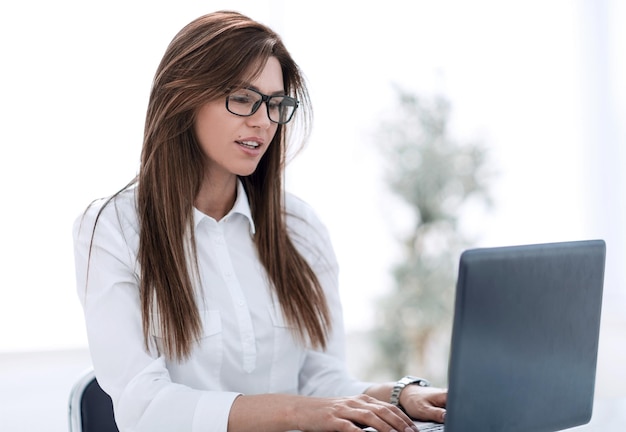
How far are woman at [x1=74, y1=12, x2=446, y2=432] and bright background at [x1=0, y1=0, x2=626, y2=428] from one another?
5.92ft

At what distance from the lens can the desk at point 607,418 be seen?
4.81 ft

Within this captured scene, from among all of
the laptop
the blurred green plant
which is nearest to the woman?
the laptop

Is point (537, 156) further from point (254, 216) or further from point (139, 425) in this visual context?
point (139, 425)

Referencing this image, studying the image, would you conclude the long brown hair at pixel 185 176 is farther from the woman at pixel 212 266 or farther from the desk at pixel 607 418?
the desk at pixel 607 418

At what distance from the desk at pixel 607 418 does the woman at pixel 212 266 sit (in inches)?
12.1

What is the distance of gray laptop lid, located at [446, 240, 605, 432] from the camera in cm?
101

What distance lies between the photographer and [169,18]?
3488 millimetres

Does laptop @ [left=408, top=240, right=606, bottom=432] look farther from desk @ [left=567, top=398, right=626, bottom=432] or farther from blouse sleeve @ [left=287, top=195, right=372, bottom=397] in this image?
blouse sleeve @ [left=287, top=195, right=372, bottom=397]

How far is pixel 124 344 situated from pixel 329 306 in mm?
568

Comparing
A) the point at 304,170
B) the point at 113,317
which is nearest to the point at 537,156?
the point at 304,170

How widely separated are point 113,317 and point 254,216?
46cm

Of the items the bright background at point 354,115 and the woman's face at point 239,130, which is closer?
the woman's face at point 239,130

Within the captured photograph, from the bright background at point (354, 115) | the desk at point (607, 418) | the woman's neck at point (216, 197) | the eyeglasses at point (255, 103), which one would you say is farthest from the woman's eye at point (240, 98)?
the bright background at point (354, 115)

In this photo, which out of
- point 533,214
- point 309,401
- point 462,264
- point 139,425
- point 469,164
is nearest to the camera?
point 462,264
